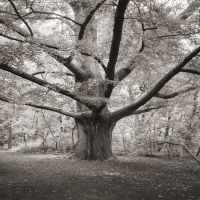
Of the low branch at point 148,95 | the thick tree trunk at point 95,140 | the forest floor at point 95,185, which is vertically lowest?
the forest floor at point 95,185

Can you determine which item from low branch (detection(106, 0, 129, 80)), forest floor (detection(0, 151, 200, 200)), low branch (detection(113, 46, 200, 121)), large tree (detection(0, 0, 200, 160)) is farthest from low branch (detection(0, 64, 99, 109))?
forest floor (detection(0, 151, 200, 200))

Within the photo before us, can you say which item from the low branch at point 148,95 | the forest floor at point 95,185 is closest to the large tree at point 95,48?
the low branch at point 148,95

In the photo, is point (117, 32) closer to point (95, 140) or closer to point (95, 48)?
point (95, 48)

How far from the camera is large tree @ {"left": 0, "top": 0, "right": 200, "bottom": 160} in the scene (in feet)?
28.7

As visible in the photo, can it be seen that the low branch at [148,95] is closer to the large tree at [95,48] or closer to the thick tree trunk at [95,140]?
the large tree at [95,48]

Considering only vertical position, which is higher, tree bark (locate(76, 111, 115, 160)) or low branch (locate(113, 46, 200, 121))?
low branch (locate(113, 46, 200, 121))

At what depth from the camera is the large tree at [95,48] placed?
28.7 feet

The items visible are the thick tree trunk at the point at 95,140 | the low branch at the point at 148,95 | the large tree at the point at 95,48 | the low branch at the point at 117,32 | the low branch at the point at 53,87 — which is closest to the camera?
the low branch at the point at 117,32

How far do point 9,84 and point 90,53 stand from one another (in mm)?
3571

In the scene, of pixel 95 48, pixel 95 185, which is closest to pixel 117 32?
pixel 95 48

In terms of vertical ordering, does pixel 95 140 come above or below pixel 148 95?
below

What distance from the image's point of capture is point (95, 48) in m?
10.6

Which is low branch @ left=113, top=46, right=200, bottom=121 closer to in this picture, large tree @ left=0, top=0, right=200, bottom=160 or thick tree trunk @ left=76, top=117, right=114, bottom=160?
large tree @ left=0, top=0, right=200, bottom=160

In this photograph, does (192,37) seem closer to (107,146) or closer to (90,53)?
(90,53)
